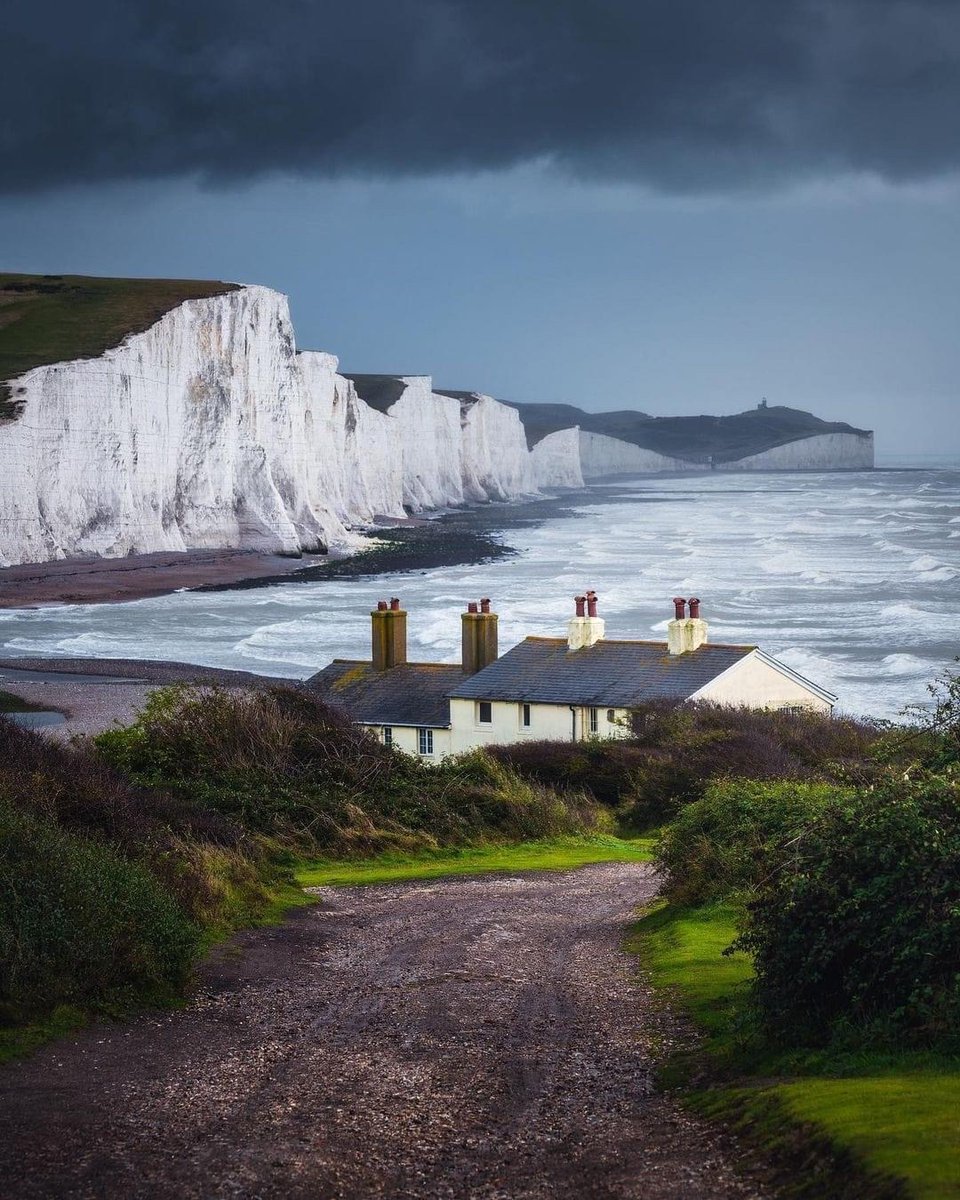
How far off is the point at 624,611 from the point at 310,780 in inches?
1628

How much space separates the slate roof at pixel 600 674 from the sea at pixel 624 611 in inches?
218

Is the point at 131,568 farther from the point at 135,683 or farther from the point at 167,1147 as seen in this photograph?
the point at 167,1147

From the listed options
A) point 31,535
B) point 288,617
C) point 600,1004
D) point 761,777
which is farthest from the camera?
point 31,535

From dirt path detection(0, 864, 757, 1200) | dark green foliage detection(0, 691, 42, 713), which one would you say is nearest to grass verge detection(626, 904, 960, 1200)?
dirt path detection(0, 864, 757, 1200)

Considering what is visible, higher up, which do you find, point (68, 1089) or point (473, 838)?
point (68, 1089)

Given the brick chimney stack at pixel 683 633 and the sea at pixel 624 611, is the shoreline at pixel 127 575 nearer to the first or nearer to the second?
the sea at pixel 624 611

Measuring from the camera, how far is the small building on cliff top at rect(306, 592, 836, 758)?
29.6 m

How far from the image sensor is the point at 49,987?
10.8m

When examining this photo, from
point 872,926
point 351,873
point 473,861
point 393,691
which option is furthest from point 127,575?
point 872,926

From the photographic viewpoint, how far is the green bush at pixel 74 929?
35.4 feet

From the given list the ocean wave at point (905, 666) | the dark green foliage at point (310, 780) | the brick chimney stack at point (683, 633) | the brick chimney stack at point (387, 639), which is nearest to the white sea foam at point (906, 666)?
the ocean wave at point (905, 666)

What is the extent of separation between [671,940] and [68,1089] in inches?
258

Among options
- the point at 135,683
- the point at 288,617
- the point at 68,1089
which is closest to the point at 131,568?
the point at 288,617

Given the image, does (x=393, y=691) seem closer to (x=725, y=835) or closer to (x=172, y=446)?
(x=725, y=835)
